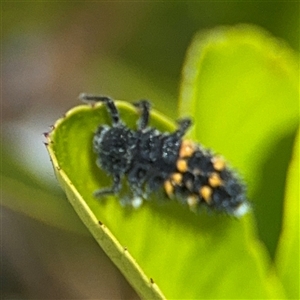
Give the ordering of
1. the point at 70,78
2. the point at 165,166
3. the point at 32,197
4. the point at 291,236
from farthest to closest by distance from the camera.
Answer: the point at 70,78 → the point at 32,197 → the point at 165,166 → the point at 291,236

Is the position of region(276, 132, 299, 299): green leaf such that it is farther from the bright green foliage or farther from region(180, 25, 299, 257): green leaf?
region(180, 25, 299, 257): green leaf

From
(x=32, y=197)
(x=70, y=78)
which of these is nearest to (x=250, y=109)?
(x=32, y=197)

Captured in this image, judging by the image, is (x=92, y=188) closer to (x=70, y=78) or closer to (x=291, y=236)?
(x=291, y=236)

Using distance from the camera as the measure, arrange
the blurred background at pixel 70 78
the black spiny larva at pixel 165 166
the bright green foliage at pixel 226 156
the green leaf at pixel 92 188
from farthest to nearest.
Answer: the blurred background at pixel 70 78, the black spiny larva at pixel 165 166, the bright green foliage at pixel 226 156, the green leaf at pixel 92 188

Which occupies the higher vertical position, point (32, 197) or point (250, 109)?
point (250, 109)

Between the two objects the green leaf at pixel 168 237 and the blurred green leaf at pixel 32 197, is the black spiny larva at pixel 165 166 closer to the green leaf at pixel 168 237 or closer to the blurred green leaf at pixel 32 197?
the green leaf at pixel 168 237

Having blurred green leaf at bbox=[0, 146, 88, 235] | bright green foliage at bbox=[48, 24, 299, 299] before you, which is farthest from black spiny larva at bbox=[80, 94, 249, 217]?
blurred green leaf at bbox=[0, 146, 88, 235]

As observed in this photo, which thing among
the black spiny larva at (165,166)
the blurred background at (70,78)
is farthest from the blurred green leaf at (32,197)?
the black spiny larva at (165,166)

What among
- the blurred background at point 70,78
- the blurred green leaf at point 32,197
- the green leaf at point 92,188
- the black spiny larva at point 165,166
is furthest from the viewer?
the blurred background at point 70,78
